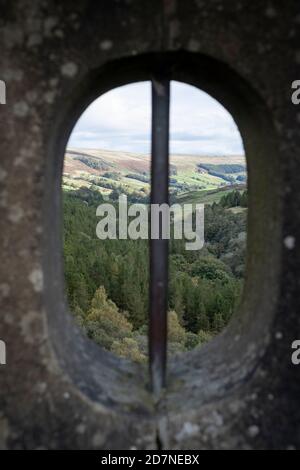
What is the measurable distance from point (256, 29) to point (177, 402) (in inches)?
57.9

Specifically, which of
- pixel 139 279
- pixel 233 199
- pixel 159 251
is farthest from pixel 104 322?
pixel 159 251

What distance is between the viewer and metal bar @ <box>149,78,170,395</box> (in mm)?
1854

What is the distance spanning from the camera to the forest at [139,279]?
83.3 feet

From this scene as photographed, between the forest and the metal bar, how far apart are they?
18.8m

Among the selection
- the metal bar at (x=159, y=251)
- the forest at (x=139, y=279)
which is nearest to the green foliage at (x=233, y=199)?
the forest at (x=139, y=279)

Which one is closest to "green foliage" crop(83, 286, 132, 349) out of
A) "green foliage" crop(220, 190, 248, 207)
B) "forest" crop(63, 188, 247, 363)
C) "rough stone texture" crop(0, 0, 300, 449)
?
"forest" crop(63, 188, 247, 363)

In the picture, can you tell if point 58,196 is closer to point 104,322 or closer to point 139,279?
point 104,322

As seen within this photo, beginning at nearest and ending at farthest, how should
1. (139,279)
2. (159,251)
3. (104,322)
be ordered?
(159,251)
(104,322)
(139,279)

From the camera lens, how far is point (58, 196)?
1900 mm

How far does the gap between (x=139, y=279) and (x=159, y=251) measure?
28347 millimetres
